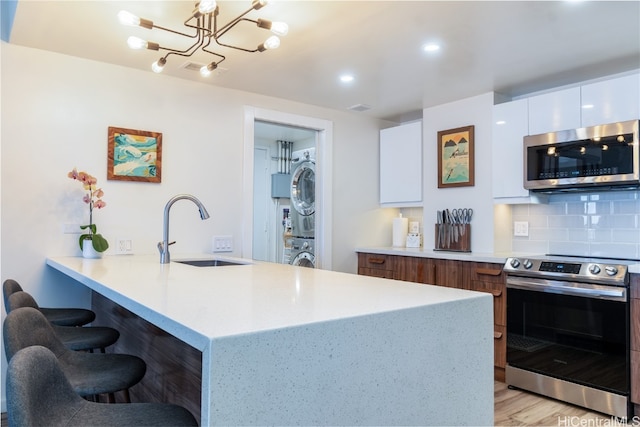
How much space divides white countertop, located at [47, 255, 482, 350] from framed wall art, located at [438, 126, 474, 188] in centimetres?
224

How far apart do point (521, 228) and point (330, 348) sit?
3113mm

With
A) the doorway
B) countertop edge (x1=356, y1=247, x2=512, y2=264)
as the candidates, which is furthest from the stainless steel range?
the doorway

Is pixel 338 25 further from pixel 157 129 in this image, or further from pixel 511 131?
pixel 511 131

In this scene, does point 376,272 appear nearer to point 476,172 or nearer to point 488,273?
point 488,273

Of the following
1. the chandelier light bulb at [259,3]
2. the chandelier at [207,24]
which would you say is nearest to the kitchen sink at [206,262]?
the chandelier at [207,24]

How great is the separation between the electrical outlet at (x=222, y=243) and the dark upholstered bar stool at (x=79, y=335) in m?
1.39

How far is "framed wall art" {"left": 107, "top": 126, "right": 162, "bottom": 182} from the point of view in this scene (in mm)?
2996

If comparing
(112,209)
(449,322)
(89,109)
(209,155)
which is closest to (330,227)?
(209,155)

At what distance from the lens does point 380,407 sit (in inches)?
43.5

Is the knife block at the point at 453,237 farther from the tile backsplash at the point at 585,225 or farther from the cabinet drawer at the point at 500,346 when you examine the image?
the cabinet drawer at the point at 500,346

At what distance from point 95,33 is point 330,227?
8.00 feet

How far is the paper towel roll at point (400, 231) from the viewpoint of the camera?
4453 millimetres
